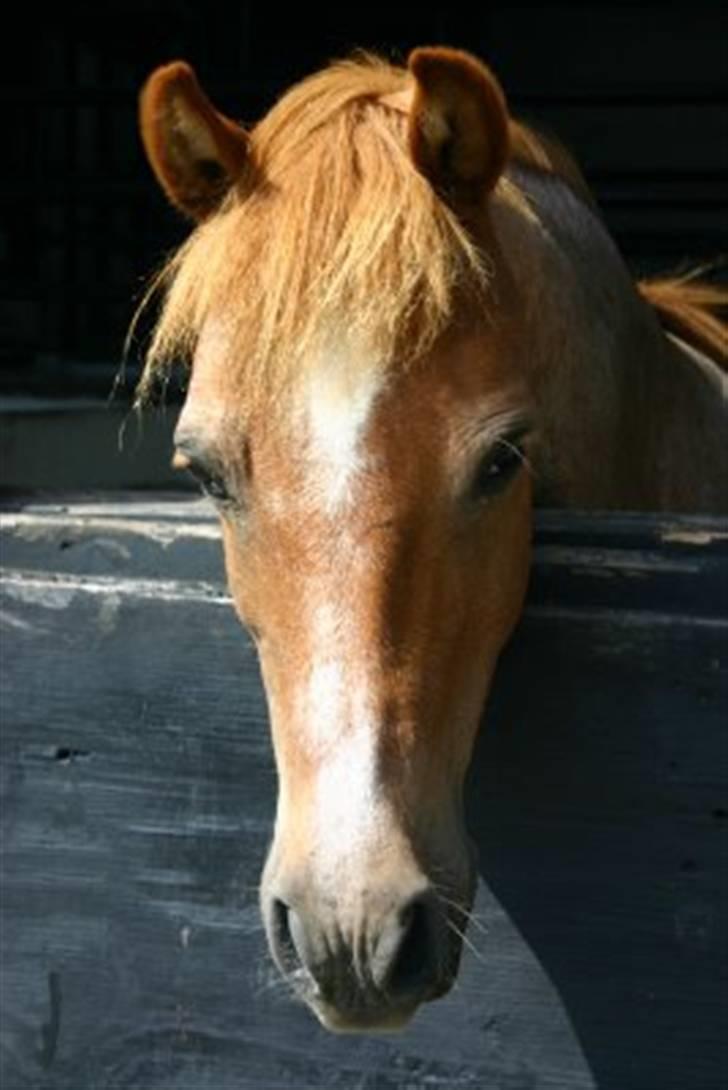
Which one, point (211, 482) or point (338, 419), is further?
point (211, 482)

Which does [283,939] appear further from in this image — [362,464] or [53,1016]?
[53,1016]

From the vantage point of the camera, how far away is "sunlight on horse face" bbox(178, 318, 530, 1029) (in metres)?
1.64

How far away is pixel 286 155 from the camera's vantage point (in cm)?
200

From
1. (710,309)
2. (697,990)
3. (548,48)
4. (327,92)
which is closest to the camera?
(697,990)

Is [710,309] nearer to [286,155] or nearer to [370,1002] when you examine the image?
[286,155]

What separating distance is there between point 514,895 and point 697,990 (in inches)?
7.7

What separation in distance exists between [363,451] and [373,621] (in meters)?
0.15

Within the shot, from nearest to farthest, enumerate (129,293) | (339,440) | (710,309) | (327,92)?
1. (339,440)
2. (327,92)
3. (710,309)
4. (129,293)

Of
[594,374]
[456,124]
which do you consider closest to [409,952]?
[456,124]

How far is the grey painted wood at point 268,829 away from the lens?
6.21 feet

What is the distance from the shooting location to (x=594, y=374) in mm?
2391

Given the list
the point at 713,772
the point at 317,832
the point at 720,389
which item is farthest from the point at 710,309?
the point at 317,832

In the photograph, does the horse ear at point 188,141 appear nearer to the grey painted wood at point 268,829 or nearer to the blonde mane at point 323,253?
the blonde mane at point 323,253

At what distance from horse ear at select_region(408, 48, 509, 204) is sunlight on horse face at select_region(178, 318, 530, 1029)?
6.8 inches
